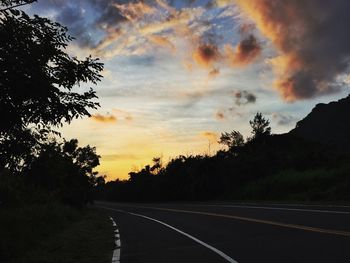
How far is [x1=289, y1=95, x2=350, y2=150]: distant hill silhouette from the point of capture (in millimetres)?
109750

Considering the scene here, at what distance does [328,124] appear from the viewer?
12100 cm

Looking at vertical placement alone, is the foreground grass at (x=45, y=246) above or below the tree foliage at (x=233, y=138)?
below

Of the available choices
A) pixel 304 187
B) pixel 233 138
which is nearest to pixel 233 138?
pixel 233 138

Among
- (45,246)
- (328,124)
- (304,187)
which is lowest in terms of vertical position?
(45,246)

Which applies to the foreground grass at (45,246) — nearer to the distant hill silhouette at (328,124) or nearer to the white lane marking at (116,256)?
the white lane marking at (116,256)

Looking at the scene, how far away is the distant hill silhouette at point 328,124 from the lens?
360 ft

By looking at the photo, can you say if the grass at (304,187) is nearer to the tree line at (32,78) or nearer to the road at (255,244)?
the road at (255,244)

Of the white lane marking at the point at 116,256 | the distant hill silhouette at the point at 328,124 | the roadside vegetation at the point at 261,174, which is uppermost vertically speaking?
the distant hill silhouette at the point at 328,124

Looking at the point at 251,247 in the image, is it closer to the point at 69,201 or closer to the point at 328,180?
the point at 328,180

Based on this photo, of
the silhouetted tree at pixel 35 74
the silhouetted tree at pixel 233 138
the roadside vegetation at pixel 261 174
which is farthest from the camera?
the silhouetted tree at pixel 233 138

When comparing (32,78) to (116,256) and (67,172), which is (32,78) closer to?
(116,256)

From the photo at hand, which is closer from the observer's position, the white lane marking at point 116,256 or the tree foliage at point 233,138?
the white lane marking at point 116,256

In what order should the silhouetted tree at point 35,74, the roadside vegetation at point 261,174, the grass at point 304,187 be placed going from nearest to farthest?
1. the silhouetted tree at point 35,74
2. the grass at point 304,187
3. the roadside vegetation at point 261,174

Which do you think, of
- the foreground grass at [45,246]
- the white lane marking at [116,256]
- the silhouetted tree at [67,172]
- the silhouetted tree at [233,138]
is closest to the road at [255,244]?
the white lane marking at [116,256]
